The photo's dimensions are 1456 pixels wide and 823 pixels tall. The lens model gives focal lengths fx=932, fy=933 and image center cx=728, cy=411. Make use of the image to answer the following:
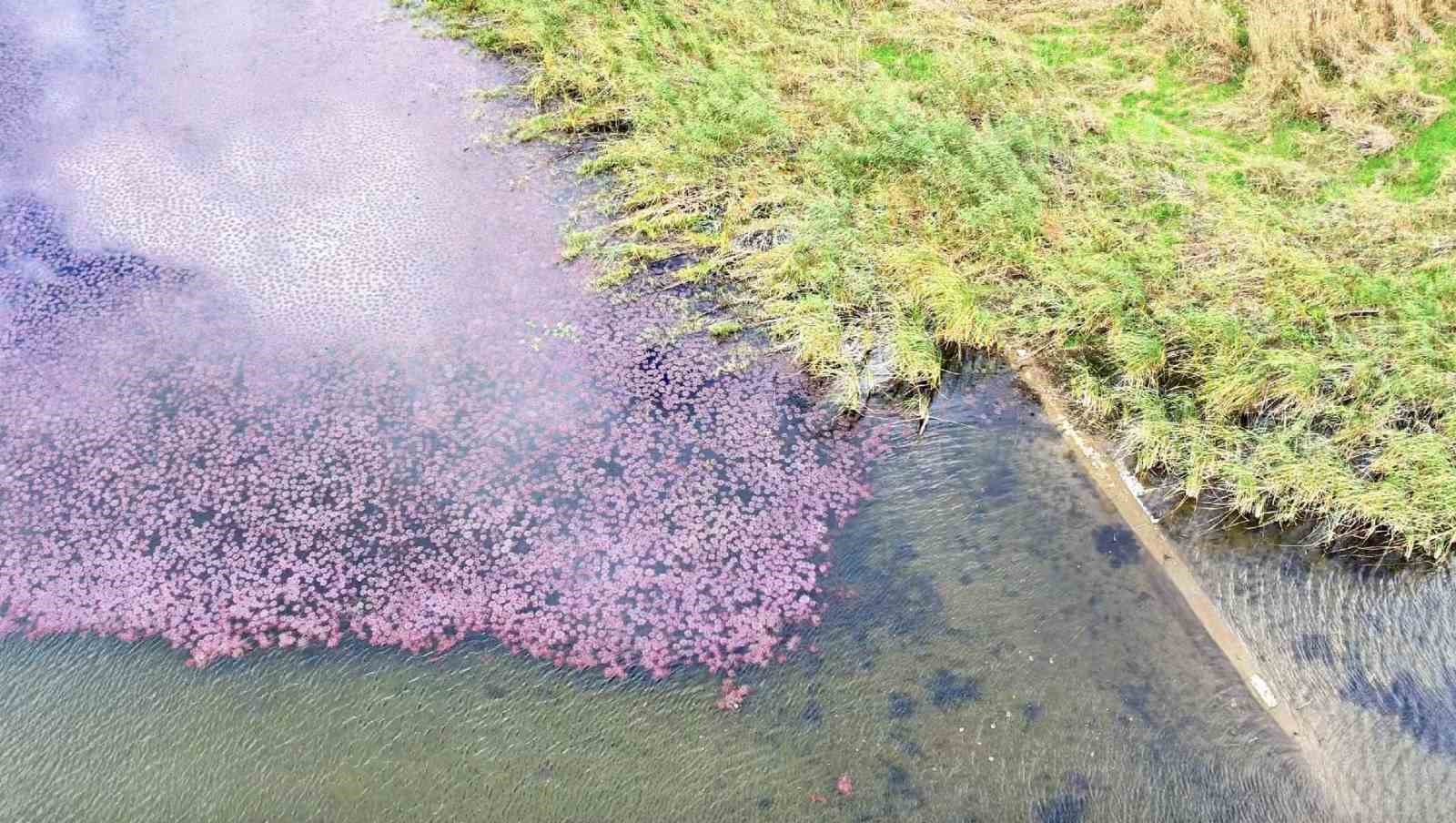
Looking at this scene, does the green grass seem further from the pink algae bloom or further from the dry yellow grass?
the pink algae bloom

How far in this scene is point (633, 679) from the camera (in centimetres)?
512

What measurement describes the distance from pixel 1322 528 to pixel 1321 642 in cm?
79

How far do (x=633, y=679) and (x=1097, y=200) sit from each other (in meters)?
5.39

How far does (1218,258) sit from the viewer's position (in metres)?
7.01

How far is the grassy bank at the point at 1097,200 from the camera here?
6.14m

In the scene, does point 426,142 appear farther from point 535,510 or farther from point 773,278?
point 535,510

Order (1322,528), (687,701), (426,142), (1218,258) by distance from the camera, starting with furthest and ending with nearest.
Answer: (426,142) < (1218,258) < (1322,528) < (687,701)

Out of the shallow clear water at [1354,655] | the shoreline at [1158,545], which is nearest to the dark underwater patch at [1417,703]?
the shallow clear water at [1354,655]

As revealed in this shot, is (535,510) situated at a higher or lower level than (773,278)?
lower

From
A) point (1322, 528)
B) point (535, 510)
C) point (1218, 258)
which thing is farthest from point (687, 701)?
point (1218, 258)

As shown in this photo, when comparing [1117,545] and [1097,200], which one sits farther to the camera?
[1097,200]

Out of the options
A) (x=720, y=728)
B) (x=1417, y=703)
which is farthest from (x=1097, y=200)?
(x=720, y=728)

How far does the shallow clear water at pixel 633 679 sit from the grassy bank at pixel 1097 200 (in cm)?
73

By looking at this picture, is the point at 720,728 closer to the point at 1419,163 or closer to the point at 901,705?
the point at 901,705
